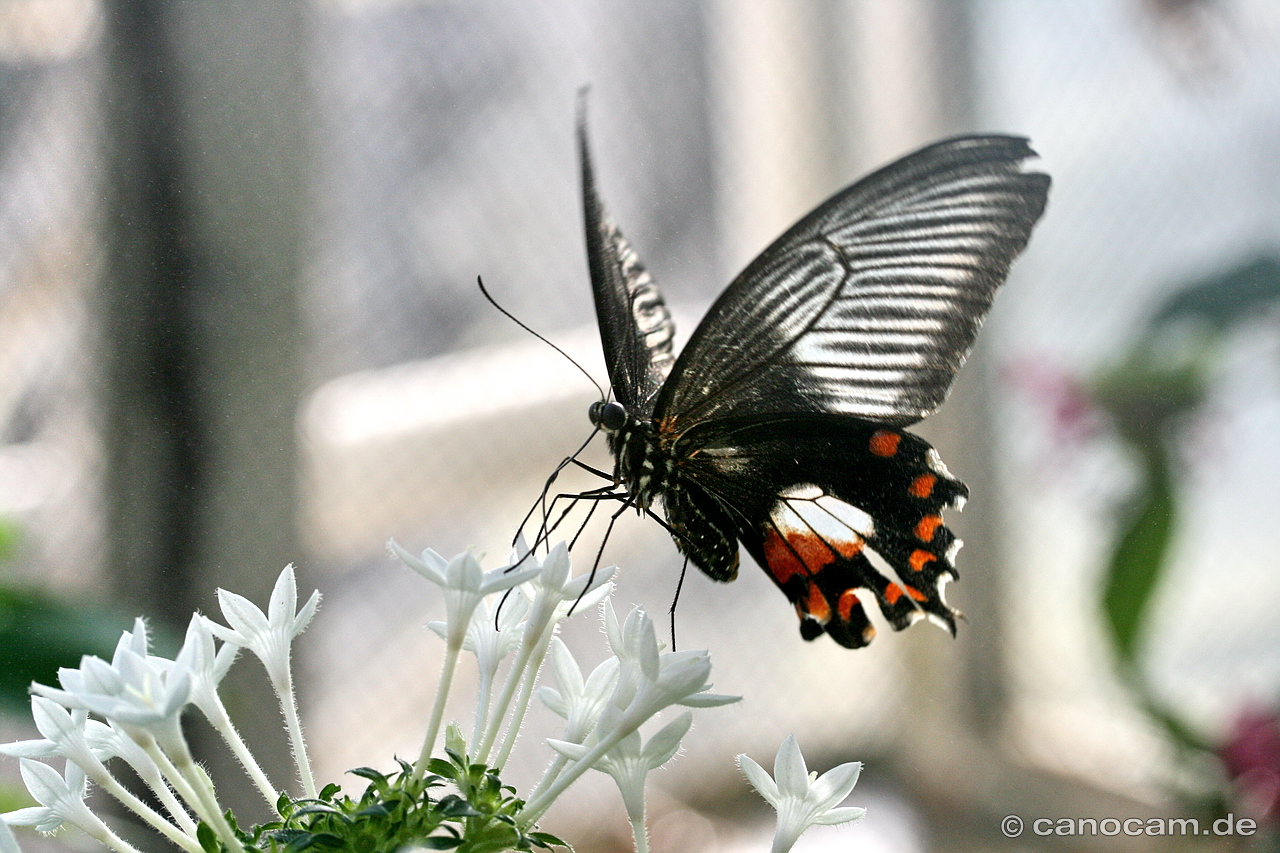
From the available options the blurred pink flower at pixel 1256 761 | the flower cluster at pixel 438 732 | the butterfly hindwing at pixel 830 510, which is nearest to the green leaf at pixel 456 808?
the flower cluster at pixel 438 732

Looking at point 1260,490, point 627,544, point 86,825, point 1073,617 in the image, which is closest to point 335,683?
point 627,544

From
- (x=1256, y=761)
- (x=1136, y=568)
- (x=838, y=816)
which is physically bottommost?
(x=1256, y=761)

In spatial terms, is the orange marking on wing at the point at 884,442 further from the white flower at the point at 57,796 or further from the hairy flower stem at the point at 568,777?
the white flower at the point at 57,796

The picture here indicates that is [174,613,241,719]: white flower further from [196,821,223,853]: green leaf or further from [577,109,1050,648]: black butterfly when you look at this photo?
[577,109,1050,648]: black butterfly

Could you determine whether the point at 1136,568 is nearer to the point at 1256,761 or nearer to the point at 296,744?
the point at 1256,761

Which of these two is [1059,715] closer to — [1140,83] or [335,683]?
[1140,83]

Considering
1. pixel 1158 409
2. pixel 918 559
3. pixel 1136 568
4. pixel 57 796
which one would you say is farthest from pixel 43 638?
pixel 1158 409
